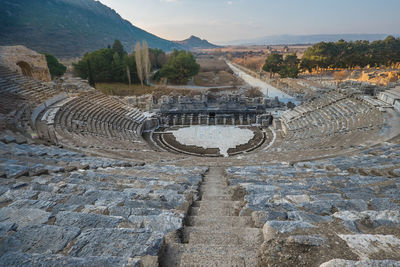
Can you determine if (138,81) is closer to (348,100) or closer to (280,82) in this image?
(280,82)

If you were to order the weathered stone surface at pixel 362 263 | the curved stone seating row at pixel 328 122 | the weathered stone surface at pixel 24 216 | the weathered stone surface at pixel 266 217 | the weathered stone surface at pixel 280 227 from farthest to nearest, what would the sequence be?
the curved stone seating row at pixel 328 122 → the weathered stone surface at pixel 266 217 → the weathered stone surface at pixel 24 216 → the weathered stone surface at pixel 280 227 → the weathered stone surface at pixel 362 263

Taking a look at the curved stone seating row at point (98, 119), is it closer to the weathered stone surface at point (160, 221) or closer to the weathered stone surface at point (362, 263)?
the weathered stone surface at point (160, 221)

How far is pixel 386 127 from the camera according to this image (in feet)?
41.4

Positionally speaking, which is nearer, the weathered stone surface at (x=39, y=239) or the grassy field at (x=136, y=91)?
the weathered stone surface at (x=39, y=239)

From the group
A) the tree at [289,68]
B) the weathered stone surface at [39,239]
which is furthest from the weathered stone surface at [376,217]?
the tree at [289,68]

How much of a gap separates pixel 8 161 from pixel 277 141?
18.9 meters

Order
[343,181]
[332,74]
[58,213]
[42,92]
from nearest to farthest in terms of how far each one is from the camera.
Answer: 1. [58,213]
2. [343,181]
3. [42,92]
4. [332,74]

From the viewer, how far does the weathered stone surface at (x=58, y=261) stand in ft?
6.35

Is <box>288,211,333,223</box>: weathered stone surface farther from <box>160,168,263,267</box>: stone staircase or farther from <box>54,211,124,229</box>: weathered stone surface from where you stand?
<box>54,211,124,229</box>: weathered stone surface

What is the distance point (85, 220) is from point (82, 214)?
0.21 m

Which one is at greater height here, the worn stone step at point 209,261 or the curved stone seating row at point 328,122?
the worn stone step at point 209,261

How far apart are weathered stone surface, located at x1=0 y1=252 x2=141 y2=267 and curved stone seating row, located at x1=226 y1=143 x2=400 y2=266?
144 cm

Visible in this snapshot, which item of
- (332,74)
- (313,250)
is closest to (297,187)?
(313,250)

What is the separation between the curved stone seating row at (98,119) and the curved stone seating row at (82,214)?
953 centimetres
